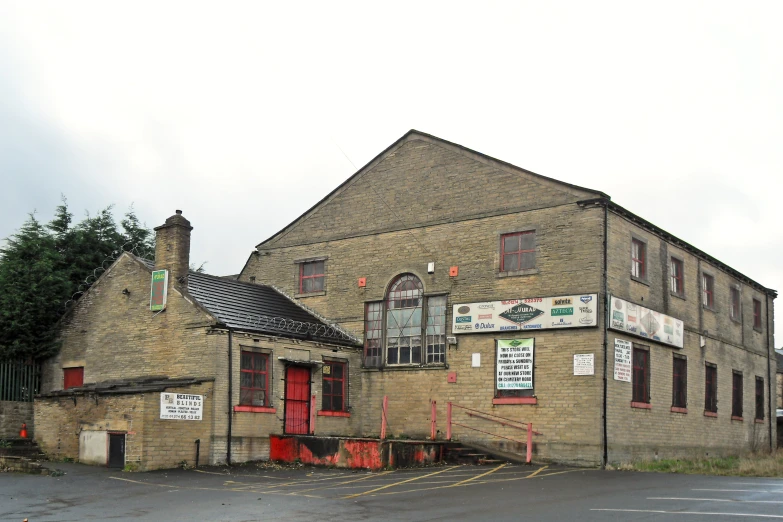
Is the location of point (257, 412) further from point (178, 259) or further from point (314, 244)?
point (314, 244)

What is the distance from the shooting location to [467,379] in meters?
25.9

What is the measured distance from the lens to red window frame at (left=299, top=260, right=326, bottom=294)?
29859 millimetres

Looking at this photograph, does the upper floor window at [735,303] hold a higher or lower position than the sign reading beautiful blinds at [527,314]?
higher

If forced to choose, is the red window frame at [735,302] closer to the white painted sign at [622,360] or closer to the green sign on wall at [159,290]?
the white painted sign at [622,360]

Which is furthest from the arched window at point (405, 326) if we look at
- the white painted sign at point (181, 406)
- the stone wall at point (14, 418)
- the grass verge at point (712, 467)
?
the stone wall at point (14, 418)

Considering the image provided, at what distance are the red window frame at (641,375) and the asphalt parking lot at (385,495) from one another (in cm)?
403

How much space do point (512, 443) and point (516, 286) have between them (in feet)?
14.6

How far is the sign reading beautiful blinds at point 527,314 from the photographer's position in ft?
78.8

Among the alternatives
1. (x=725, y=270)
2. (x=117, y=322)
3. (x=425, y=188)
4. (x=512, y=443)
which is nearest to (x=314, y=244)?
(x=425, y=188)

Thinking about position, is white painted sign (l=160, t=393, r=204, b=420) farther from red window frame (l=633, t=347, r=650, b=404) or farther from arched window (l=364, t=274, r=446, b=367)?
red window frame (l=633, t=347, r=650, b=404)

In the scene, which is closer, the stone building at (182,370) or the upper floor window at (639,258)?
the stone building at (182,370)

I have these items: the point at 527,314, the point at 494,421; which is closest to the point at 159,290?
the point at 494,421

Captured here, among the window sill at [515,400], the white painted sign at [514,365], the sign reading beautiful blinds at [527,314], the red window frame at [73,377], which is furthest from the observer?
the red window frame at [73,377]

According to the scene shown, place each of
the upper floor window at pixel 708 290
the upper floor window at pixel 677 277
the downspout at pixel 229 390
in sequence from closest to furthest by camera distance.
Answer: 1. the downspout at pixel 229 390
2. the upper floor window at pixel 677 277
3. the upper floor window at pixel 708 290
